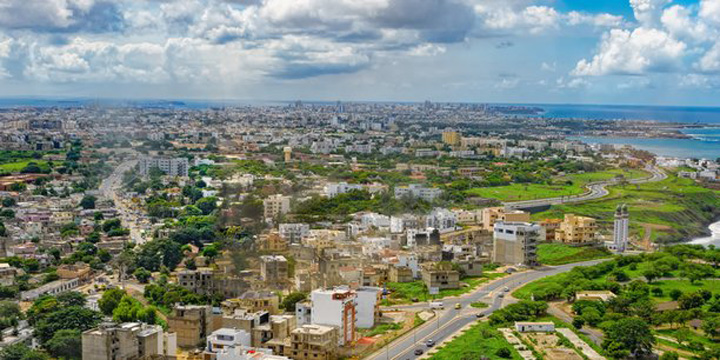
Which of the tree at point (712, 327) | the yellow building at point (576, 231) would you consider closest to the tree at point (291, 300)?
the tree at point (712, 327)

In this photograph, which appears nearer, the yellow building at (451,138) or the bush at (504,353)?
the bush at (504,353)

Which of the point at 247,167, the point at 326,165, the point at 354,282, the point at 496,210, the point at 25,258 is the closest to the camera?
the point at 354,282

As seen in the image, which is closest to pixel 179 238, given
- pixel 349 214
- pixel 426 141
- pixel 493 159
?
pixel 349 214

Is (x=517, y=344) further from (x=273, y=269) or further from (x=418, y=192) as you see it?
(x=418, y=192)

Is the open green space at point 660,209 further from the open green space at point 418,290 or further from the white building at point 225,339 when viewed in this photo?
the white building at point 225,339

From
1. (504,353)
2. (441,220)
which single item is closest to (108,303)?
(504,353)

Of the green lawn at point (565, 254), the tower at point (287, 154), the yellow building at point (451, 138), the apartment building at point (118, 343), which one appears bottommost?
the green lawn at point (565, 254)

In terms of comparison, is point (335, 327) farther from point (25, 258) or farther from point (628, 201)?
point (628, 201)

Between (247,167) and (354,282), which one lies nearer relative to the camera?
(354,282)
